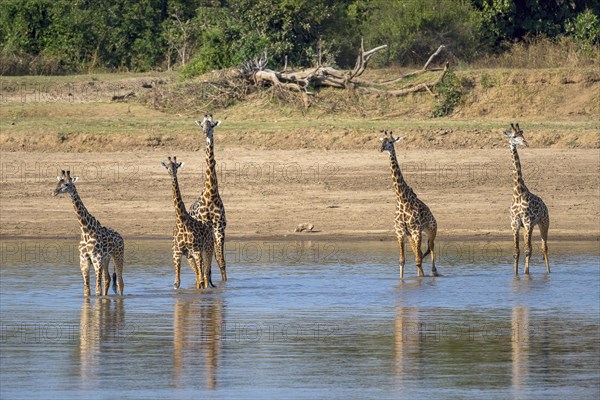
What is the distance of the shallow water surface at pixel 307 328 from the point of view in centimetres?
941

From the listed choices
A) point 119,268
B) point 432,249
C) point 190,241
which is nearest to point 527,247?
point 432,249

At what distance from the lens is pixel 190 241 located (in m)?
13.8

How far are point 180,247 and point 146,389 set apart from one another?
470cm

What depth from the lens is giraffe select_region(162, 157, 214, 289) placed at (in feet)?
45.3

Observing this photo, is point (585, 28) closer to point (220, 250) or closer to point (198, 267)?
point (220, 250)

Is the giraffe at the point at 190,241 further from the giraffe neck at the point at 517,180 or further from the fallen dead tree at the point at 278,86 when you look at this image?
the fallen dead tree at the point at 278,86

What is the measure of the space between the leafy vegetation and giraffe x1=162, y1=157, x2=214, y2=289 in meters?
12.5

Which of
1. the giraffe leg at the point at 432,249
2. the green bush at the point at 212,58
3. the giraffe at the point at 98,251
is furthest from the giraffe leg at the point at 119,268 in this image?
the green bush at the point at 212,58

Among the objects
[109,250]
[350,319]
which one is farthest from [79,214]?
[350,319]

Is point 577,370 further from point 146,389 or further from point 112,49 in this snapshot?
point 112,49

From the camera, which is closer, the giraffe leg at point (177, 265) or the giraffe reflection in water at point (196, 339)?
the giraffe reflection in water at point (196, 339)

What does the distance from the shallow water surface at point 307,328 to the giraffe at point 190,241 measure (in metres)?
0.30

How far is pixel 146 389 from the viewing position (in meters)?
9.20

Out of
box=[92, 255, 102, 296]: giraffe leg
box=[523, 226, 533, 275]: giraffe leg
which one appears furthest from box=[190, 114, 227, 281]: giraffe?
box=[523, 226, 533, 275]: giraffe leg
